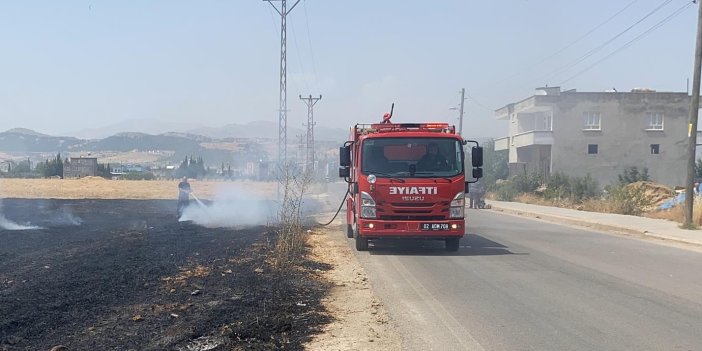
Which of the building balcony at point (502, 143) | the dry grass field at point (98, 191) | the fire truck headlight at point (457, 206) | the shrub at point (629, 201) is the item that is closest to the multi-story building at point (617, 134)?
the building balcony at point (502, 143)

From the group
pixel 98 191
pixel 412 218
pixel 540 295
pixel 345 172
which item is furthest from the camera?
pixel 98 191

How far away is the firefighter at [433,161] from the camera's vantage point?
14078mm

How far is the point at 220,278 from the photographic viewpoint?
34.3ft

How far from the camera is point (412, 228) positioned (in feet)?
45.3

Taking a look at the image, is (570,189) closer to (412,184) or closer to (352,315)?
(412,184)

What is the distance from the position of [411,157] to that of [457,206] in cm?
143

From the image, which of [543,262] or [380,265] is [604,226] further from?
[380,265]

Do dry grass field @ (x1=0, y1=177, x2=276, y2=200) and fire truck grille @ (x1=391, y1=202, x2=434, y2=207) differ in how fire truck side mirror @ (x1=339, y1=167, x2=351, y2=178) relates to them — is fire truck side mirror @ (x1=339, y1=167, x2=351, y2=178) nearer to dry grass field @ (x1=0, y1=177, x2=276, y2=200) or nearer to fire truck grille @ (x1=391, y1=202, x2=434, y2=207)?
fire truck grille @ (x1=391, y1=202, x2=434, y2=207)

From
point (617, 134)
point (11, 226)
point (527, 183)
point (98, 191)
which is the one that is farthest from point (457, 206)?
point (98, 191)

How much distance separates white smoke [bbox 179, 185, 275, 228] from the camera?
24609 mm

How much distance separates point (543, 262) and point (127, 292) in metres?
8.11

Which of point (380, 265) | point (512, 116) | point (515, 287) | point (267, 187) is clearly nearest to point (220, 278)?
point (380, 265)

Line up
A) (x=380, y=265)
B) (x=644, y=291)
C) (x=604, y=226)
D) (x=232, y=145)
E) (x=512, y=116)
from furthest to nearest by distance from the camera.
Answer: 1. (x=232, y=145)
2. (x=512, y=116)
3. (x=604, y=226)
4. (x=380, y=265)
5. (x=644, y=291)

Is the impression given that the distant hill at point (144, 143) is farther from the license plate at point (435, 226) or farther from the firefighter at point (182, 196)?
the license plate at point (435, 226)
